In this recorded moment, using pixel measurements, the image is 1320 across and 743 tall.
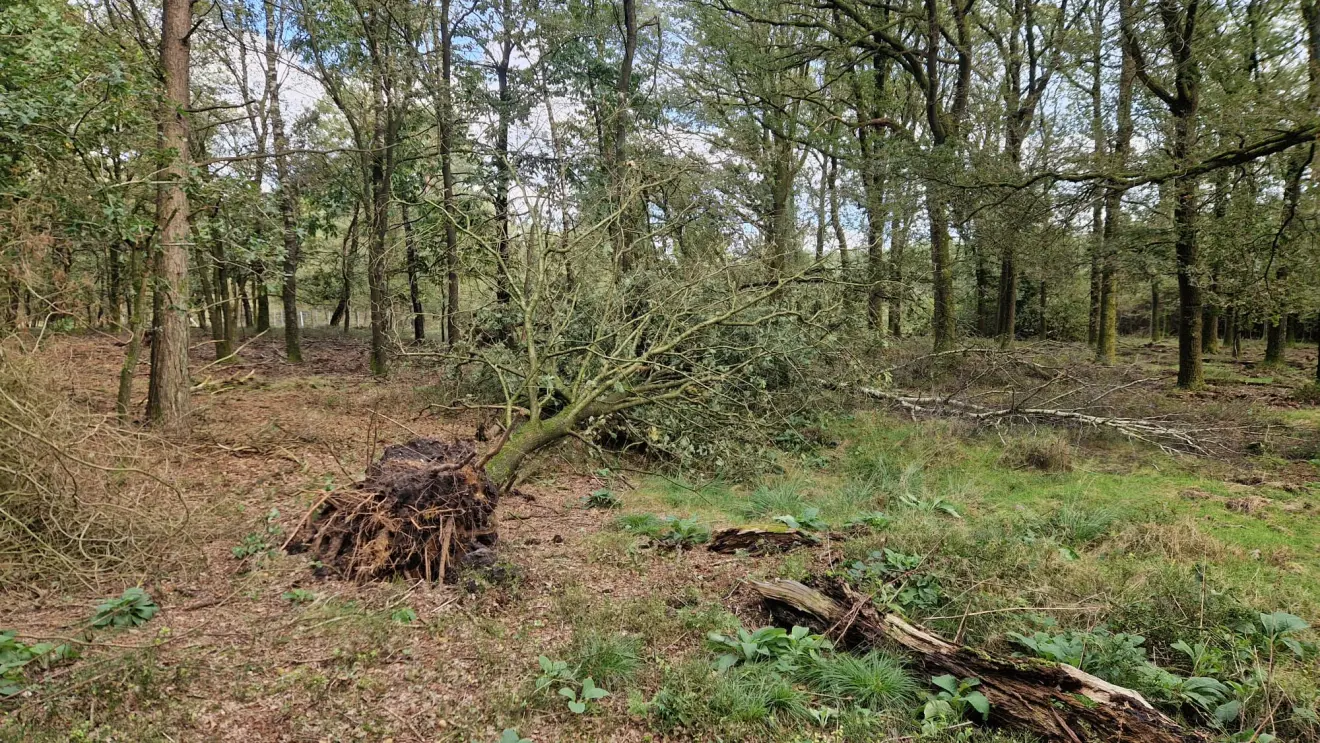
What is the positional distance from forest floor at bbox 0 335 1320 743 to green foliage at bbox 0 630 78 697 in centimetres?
9

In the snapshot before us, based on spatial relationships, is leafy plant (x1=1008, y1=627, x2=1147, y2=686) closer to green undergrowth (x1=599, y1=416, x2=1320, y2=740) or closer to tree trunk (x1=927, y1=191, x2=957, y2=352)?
green undergrowth (x1=599, y1=416, x2=1320, y2=740)

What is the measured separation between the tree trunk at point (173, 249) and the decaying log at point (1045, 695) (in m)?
7.14

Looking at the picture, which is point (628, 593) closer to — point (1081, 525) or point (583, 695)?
point (583, 695)

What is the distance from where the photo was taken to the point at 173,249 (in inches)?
253

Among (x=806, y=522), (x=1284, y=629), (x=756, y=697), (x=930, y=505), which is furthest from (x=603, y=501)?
(x=1284, y=629)

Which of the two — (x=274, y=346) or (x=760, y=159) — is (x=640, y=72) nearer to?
(x=760, y=159)

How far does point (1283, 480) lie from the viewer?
6.06m

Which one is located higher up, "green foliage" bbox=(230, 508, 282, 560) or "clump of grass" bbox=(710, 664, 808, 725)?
"green foliage" bbox=(230, 508, 282, 560)

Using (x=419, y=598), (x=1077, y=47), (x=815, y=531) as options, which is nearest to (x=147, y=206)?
(x=419, y=598)

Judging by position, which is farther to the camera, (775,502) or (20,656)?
(775,502)

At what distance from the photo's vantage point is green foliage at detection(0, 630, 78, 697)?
2613 millimetres

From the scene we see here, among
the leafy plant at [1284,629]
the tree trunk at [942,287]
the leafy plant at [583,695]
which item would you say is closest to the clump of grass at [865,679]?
the leafy plant at [583,695]

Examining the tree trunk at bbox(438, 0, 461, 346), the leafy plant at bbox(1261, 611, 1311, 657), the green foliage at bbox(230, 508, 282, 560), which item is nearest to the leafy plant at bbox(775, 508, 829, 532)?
the leafy plant at bbox(1261, 611, 1311, 657)

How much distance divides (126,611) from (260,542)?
1054 millimetres
